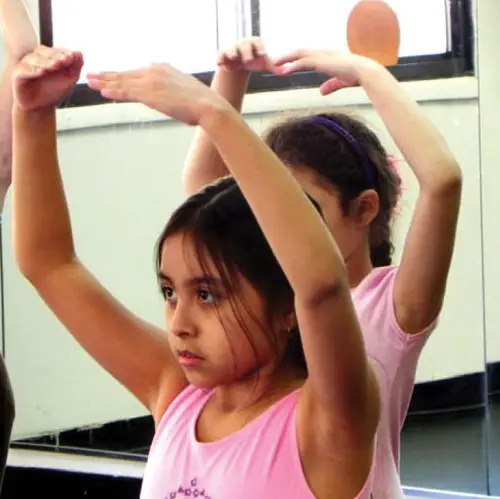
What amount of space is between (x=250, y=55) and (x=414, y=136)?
20cm

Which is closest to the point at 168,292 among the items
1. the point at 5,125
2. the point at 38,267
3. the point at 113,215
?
the point at 38,267

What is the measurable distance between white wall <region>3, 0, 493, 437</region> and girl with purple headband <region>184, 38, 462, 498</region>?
1.46 meters

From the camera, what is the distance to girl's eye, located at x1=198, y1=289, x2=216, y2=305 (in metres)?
1.07

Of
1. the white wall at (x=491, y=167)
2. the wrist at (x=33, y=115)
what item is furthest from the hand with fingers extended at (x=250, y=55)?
the white wall at (x=491, y=167)

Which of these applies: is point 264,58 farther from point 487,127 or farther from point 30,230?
point 487,127

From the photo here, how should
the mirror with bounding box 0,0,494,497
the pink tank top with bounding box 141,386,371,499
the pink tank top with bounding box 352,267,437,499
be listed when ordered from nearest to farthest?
1. the pink tank top with bounding box 141,386,371,499
2. the pink tank top with bounding box 352,267,437,499
3. the mirror with bounding box 0,0,494,497

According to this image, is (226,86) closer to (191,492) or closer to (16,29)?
(16,29)

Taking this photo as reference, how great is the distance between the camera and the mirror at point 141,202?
2.94 meters

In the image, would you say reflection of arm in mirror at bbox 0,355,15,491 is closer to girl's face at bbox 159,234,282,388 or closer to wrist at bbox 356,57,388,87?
girl's face at bbox 159,234,282,388

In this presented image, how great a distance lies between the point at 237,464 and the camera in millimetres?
1066

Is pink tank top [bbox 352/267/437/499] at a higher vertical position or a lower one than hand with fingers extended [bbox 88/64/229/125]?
lower

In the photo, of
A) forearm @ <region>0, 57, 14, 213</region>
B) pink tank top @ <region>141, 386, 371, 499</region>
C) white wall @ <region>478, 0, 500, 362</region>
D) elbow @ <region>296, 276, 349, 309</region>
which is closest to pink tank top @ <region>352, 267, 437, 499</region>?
pink tank top @ <region>141, 386, 371, 499</region>

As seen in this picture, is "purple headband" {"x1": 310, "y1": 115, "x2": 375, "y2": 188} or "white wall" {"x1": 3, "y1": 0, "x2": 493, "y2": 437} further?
"white wall" {"x1": 3, "y1": 0, "x2": 493, "y2": 437}

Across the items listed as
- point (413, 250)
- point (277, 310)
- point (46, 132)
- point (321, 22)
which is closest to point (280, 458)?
point (277, 310)
